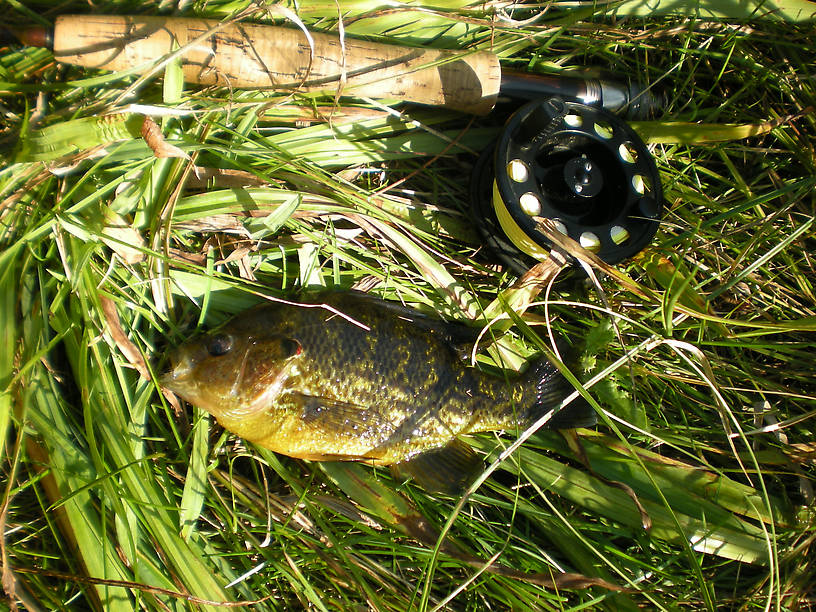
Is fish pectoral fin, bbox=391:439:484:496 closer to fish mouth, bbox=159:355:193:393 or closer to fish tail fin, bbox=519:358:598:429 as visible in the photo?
fish tail fin, bbox=519:358:598:429

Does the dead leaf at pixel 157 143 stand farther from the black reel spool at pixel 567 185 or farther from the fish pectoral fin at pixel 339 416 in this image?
the black reel spool at pixel 567 185

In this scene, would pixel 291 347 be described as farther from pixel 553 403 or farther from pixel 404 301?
pixel 553 403

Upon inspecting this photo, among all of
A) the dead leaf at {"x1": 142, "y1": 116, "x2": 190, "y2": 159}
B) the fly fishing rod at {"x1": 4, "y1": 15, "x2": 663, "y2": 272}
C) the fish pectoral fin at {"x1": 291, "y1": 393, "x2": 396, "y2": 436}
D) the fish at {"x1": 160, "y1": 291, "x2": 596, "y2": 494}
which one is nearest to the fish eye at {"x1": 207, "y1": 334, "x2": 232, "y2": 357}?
the fish at {"x1": 160, "y1": 291, "x2": 596, "y2": 494}

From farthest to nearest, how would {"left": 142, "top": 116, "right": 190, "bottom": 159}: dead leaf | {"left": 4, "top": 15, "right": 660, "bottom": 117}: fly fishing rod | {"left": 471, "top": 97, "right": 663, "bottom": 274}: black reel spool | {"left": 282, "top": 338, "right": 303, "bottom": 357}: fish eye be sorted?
{"left": 471, "top": 97, "right": 663, "bottom": 274}: black reel spool → {"left": 282, "top": 338, "right": 303, "bottom": 357}: fish eye → {"left": 4, "top": 15, "right": 660, "bottom": 117}: fly fishing rod → {"left": 142, "top": 116, "right": 190, "bottom": 159}: dead leaf

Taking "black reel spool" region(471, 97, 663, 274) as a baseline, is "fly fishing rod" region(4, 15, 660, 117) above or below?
above

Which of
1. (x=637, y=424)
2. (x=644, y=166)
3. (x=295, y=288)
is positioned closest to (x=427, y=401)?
(x=295, y=288)

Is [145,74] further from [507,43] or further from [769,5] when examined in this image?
[769,5]
